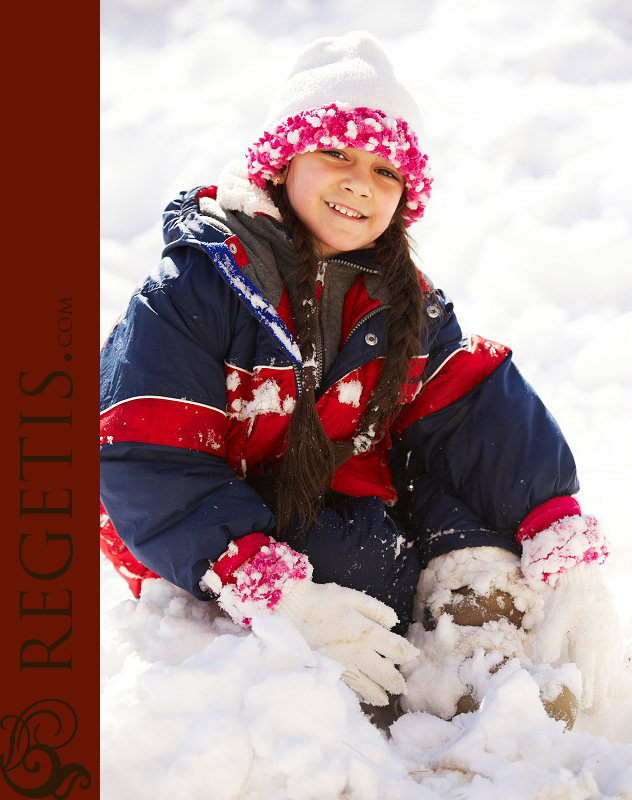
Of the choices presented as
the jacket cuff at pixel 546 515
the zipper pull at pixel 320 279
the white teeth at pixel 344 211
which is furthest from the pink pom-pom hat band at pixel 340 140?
the jacket cuff at pixel 546 515

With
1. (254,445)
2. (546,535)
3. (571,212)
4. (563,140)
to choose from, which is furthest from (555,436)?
(563,140)

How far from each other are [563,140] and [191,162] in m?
1.90

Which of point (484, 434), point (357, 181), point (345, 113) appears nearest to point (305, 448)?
point (484, 434)

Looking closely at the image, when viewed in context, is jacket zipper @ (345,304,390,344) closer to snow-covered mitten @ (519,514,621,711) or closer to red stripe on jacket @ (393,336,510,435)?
red stripe on jacket @ (393,336,510,435)

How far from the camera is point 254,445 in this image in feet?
5.16

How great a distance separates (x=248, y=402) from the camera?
5.05 feet

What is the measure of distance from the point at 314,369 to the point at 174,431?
32cm

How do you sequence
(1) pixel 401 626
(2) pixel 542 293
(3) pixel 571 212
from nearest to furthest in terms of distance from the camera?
Result: (1) pixel 401 626, (2) pixel 542 293, (3) pixel 571 212

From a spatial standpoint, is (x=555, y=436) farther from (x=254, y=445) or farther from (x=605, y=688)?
(x=254, y=445)

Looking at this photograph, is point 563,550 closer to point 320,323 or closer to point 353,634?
point 353,634

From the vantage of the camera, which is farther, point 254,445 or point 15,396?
point 254,445

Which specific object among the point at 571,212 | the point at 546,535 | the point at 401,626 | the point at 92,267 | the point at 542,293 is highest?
the point at 571,212

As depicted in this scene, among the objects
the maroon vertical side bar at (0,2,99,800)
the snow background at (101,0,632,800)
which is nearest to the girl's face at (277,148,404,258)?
the maroon vertical side bar at (0,2,99,800)

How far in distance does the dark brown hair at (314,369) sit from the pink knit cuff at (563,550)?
434 mm
